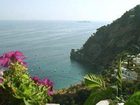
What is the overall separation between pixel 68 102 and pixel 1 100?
12.1 metres

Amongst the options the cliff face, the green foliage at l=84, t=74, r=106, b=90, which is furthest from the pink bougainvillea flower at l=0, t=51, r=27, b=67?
the cliff face

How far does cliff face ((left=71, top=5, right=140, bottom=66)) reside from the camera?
73438mm

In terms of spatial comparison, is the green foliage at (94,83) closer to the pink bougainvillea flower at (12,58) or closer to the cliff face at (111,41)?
the pink bougainvillea flower at (12,58)

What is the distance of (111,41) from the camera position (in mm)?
81875

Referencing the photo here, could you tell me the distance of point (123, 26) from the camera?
8106cm

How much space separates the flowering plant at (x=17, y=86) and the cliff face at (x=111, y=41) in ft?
216

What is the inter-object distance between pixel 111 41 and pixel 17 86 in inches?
3141

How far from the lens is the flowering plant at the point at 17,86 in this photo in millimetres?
2746

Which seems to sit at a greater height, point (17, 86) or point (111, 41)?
point (17, 86)

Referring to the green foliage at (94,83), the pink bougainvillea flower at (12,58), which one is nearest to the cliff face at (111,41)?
the pink bougainvillea flower at (12,58)

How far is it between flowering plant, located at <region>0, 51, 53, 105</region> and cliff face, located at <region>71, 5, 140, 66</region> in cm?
6595

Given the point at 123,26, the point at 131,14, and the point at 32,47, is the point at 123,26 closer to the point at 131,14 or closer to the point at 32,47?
the point at 131,14

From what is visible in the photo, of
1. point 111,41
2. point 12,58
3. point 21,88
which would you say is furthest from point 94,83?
point 111,41

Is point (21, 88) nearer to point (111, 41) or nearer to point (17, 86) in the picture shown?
point (17, 86)
